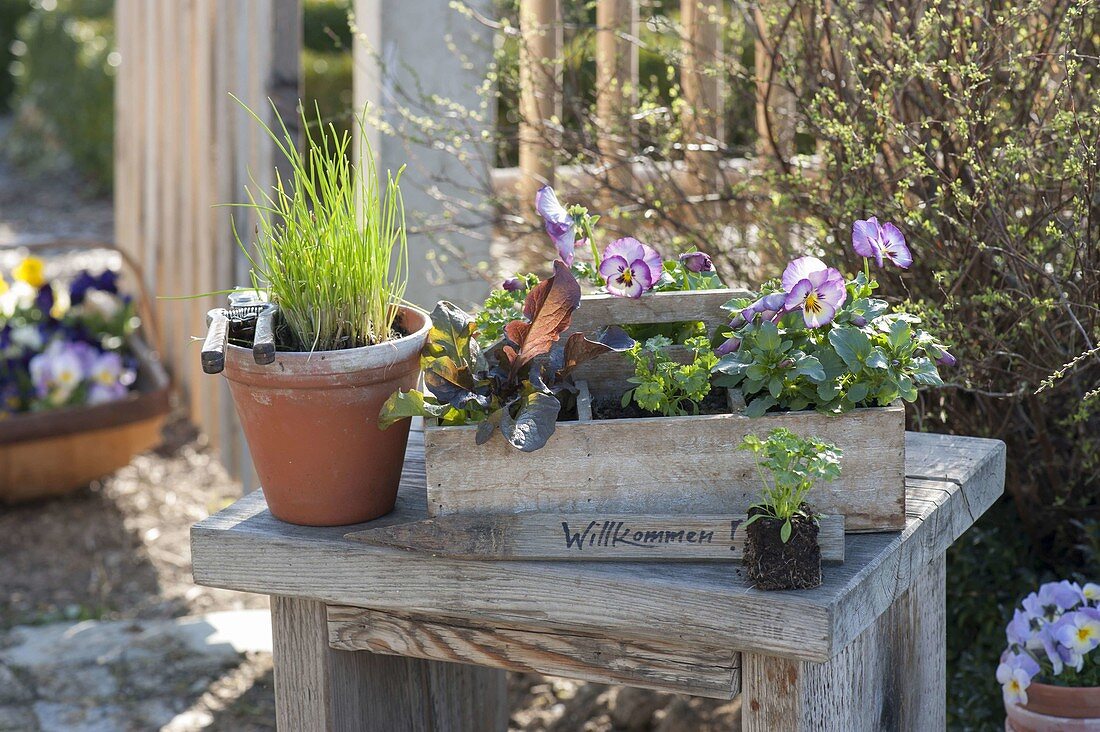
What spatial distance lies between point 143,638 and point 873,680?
1.98m

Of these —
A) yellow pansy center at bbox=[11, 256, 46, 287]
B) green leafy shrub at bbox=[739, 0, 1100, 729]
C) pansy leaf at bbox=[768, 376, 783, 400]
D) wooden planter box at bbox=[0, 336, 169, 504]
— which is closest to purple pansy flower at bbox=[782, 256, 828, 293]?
pansy leaf at bbox=[768, 376, 783, 400]

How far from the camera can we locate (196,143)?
3.88m

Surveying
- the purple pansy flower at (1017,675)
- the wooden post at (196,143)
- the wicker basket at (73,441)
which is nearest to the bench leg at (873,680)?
the purple pansy flower at (1017,675)

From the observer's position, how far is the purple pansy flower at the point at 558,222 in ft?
4.92

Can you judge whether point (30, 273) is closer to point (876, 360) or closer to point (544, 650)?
point (544, 650)

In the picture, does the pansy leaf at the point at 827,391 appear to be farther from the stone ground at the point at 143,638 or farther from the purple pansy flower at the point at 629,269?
the stone ground at the point at 143,638

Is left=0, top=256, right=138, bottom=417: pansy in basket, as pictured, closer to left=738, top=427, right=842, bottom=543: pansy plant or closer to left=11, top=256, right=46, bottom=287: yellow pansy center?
left=11, top=256, right=46, bottom=287: yellow pansy center

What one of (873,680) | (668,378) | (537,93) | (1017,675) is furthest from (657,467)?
(537,93)

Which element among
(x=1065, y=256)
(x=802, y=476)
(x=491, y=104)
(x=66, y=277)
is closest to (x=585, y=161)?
(x=491, y=104)

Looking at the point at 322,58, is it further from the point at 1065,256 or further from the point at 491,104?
the point at 1065,256

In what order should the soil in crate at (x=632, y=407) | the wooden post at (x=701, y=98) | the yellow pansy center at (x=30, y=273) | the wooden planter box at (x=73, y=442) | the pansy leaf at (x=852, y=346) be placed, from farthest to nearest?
the yellow pansy center at (x=30, y=273) → the wooden planter box at (x=73, y=442) → the wooden post at (x=701, y=98) → the soil in crate at (x=632, y=407) → the pansy leaf at (x=852, y=346)

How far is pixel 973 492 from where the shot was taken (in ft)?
5.32

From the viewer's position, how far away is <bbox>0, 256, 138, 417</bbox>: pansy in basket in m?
3.68

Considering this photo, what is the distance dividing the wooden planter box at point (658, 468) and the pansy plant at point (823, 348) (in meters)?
0.03
